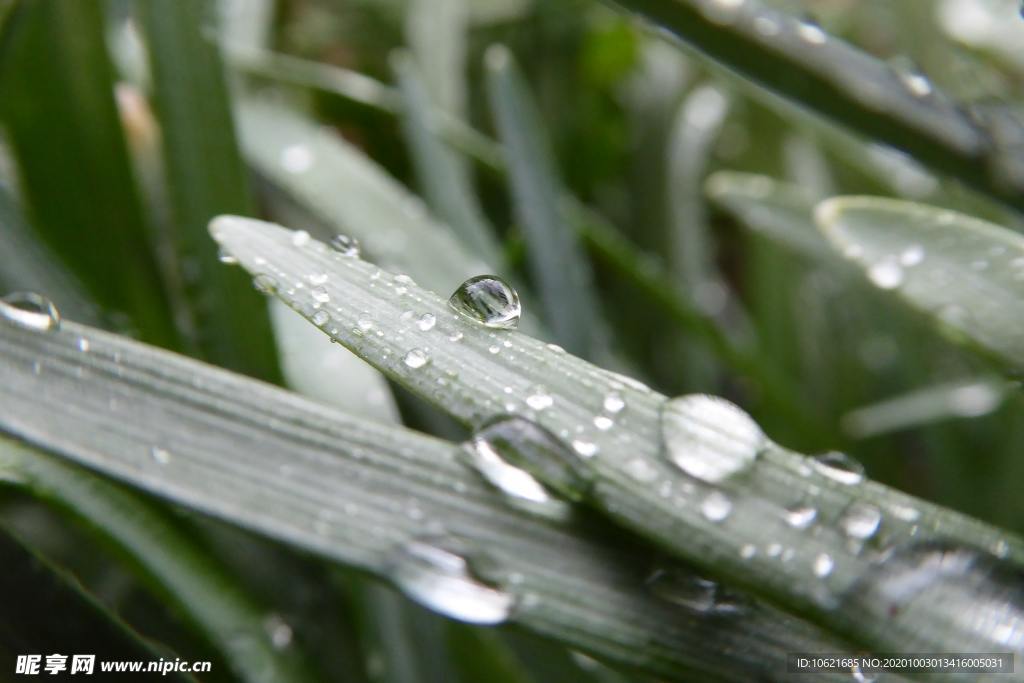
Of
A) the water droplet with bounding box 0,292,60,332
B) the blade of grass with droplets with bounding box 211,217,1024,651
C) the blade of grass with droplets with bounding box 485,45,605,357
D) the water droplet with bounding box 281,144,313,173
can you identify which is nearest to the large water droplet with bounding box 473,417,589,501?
the blade of grass with droplets with bounding box 211,217,1024,651

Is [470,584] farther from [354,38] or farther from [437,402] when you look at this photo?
[354,38]

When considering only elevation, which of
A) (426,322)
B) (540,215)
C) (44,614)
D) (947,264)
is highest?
(540,215)

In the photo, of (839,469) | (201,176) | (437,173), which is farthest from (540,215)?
(839,469)

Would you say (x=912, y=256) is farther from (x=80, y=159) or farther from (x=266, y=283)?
(x=80, y=159)

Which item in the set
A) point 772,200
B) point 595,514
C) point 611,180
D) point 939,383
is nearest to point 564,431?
point 595,514

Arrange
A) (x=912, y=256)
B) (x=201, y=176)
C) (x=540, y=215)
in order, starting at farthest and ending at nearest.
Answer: (x=540, y=215) → (x=201, y=176) → (x=912, y=256)

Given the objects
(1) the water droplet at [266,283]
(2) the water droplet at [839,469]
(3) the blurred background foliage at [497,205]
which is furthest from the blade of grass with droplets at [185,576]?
(2) the water droplet at [839,469]

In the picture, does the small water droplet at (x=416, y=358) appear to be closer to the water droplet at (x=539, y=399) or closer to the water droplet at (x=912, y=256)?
the water droplet at (x=539, y=399)
